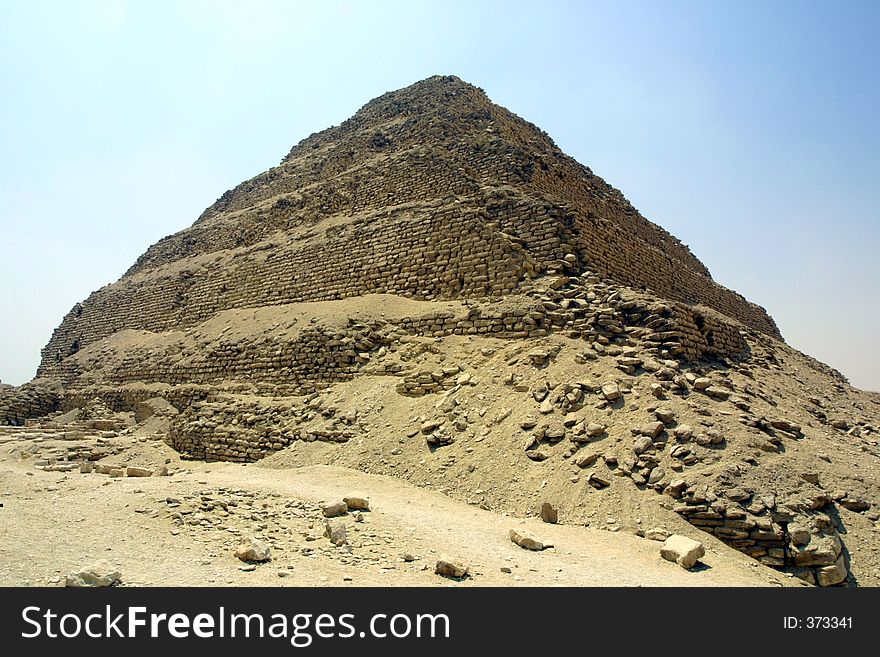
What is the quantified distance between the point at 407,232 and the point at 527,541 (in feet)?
28.0

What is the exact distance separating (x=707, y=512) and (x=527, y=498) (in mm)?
1960

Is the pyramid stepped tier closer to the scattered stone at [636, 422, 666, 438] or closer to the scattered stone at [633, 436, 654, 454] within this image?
the scattered stone at [636, 422, 666, 438]

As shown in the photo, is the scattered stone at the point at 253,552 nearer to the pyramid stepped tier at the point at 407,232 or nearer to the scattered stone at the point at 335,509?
the scattered stone at the point at 335,509

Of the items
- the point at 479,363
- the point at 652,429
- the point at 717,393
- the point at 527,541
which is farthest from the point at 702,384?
the point at 527,541

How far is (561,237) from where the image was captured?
10.5 metres

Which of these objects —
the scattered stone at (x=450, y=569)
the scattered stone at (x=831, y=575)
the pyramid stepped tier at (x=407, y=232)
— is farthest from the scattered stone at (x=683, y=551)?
the pyramid stepped tier at (x=407, y=232)

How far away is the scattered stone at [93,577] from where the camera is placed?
129 inches

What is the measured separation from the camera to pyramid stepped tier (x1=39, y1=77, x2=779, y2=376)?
10969 mm

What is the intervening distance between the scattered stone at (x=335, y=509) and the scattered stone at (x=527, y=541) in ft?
5.80

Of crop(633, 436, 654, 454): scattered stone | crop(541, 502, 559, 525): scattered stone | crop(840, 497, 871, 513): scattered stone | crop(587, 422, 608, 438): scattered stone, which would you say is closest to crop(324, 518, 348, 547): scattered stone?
crop(541, 502, 559, 525): scattered stone

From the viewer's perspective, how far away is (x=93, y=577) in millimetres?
3332

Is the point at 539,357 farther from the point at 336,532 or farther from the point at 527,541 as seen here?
the point at 336,532

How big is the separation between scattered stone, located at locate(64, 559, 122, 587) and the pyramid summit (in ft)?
13.5
